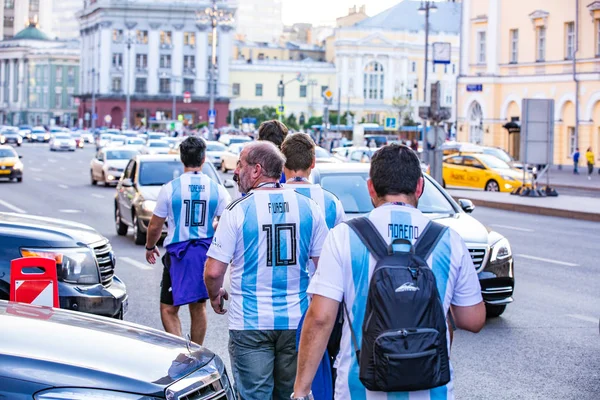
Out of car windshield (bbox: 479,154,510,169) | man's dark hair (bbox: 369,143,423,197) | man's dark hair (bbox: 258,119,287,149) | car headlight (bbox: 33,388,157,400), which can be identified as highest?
man's dark hair (bbox: 258,119,287,149)

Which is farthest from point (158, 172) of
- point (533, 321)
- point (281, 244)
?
point (281, 244)

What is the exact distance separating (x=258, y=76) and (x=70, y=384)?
13886 centimetres

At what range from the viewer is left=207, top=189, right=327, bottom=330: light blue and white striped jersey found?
221 inches

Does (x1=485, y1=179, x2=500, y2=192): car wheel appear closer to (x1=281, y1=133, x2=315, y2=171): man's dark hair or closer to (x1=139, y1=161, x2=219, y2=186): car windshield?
(x1=139, y1=161, x2=219, y2=186): car windshield

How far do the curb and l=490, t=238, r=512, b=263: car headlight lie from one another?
49.6 feet

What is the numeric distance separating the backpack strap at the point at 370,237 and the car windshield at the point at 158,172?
16309mm

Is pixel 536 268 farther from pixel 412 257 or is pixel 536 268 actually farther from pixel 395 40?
pixel 395 40

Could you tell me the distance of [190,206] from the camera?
26.0 ft

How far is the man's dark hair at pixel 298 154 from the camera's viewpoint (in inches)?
256

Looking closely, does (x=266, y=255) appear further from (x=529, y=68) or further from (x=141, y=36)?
(x=141, y=36)

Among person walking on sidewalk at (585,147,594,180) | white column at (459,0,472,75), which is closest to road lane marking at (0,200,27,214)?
person walking on sidewalk at (585,147,594,180)

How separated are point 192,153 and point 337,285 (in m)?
3.88

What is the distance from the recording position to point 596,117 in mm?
54438

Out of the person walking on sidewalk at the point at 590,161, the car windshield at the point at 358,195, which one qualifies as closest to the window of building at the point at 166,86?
the person walking on sidewalk at the point at 590,161
